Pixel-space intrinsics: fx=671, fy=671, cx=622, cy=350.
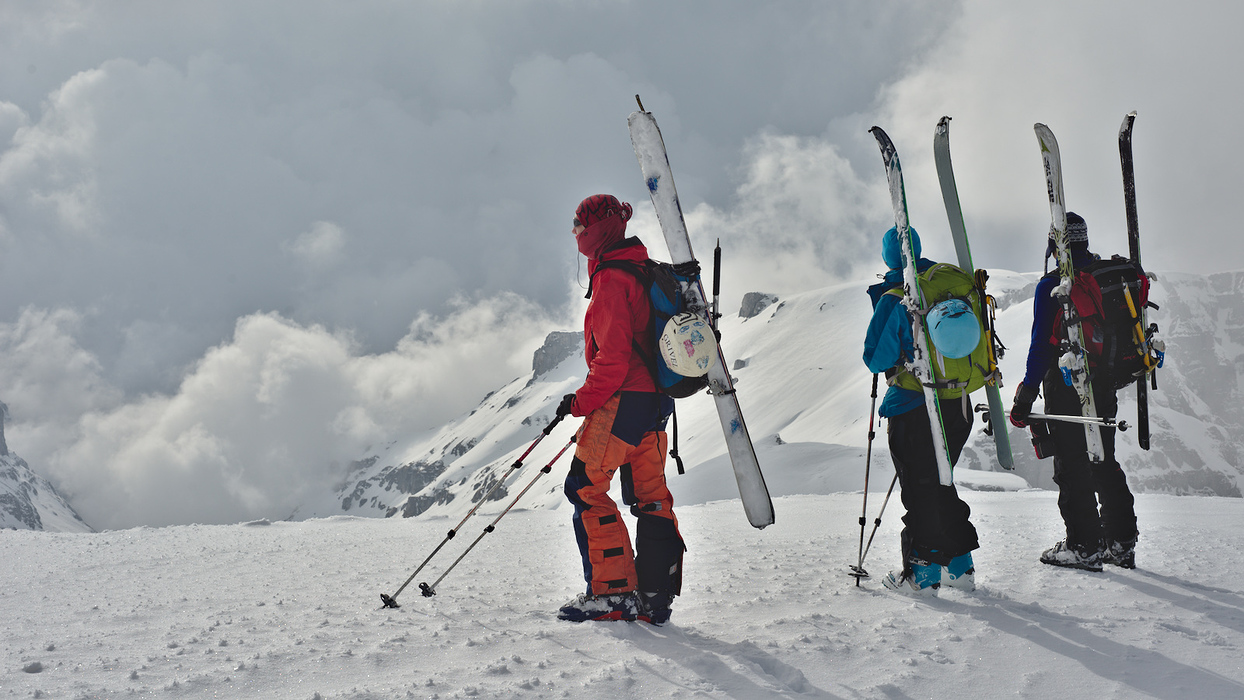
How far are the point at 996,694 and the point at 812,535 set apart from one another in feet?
13.9

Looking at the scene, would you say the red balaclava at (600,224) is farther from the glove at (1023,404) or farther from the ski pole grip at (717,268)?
the glove at (1023,404)

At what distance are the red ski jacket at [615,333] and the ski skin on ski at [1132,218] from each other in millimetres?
4385

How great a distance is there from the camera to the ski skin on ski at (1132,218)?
5.61 metres

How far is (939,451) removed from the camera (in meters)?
4.35

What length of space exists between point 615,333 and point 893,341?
198cm

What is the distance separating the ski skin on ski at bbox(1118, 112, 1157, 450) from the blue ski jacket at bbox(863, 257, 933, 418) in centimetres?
249

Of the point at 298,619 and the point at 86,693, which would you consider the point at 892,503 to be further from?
the point at 86,693

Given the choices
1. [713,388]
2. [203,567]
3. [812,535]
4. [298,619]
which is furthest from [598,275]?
[203,567]

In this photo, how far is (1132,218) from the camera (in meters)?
6.16

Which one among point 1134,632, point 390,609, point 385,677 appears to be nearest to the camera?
point 385,677

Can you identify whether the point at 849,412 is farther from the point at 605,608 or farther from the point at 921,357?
the point at 605,608

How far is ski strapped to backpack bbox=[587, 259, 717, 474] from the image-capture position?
3.81 metres

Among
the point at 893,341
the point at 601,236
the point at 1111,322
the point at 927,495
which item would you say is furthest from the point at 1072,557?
the point at 601,236

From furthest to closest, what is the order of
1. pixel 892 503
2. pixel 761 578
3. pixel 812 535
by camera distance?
1. pixel 892 503
2. pixel 812 535
3. pixel 761 578
